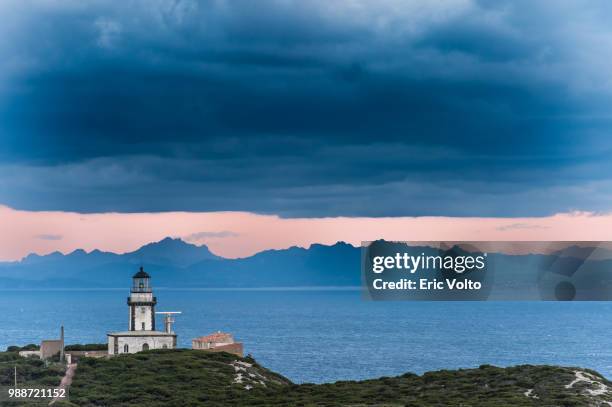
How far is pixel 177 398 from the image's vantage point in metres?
61.9

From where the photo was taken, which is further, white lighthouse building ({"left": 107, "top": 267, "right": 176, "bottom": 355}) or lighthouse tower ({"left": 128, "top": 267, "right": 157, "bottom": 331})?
lighthouse tower ({"left": 128, "top": 267, "right": 157, "bottom": 331})

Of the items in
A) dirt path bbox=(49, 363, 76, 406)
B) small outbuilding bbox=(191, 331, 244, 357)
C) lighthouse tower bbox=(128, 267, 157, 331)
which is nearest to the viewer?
dirt path bbox=(49, 363, 76, 406)

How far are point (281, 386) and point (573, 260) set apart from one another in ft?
252

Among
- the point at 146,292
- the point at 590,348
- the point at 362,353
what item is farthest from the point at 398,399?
the point at 590,348

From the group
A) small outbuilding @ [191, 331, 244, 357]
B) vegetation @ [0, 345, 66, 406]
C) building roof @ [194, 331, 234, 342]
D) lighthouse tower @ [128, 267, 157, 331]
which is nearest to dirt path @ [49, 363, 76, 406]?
vegetation @ [0, 345, 66, 406]

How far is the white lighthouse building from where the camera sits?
77.9m

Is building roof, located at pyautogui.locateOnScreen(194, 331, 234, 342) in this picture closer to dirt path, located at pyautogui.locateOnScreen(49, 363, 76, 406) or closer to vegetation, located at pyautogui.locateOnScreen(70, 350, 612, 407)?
vegetation, located at pyautogui.locateOnScreen(70, 350, 612, 407)

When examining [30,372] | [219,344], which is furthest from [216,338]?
[30,372]

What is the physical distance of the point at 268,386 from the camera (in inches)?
2689

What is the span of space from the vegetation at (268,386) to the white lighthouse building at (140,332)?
14.2 ft

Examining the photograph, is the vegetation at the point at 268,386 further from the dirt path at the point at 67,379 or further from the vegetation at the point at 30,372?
the dirt path at the point at 67,379

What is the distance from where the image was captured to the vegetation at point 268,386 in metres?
59.8

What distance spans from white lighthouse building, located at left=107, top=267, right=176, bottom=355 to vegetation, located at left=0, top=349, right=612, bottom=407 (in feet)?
14.2

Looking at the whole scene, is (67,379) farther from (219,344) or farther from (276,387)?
(219,344)
